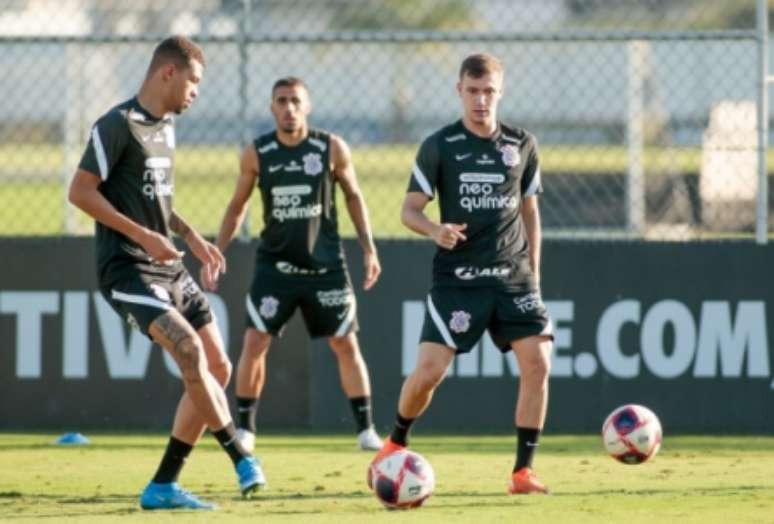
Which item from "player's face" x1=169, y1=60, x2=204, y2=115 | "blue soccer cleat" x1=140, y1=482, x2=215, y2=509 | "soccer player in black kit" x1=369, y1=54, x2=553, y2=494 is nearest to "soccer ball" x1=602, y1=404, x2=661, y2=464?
"soccer player in black kit" x1=369, y1=54, x2=553, y2=494

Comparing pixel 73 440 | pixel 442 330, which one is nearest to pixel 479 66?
pixel 442 330

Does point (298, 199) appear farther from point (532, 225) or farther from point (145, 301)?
point (145, 301)

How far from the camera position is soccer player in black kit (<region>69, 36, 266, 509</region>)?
337 inches

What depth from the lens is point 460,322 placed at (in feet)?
30.1

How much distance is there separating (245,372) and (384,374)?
1349 millimetres

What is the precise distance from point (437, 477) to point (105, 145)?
2.75 meters

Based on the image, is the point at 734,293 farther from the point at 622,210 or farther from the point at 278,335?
the point at 622,210

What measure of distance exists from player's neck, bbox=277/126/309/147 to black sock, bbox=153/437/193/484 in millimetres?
3055

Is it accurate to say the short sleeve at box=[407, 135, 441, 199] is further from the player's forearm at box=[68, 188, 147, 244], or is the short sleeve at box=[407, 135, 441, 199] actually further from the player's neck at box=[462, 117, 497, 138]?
the player's forearm at box=[68, 188, 147, 244]

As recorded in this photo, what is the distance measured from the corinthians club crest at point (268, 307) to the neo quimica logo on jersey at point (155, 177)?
267cm

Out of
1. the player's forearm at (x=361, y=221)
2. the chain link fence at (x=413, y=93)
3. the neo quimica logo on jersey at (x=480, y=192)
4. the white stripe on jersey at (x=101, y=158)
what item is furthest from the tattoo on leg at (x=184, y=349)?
the chain link fence at (x=413, y=93)

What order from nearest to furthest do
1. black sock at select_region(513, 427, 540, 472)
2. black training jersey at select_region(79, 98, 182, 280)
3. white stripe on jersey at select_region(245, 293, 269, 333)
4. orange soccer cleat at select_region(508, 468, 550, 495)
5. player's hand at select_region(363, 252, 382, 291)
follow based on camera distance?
black training jersey at select_region(79, 98, 182, 280) < orange soccer cleat at select_region(508, 468, 550, 495) < black sock at select_region(513, 427, 540, 472) < player's hand at select_region(363, 252, 382, 291) < white stripe on jersey at select_region(245, 293, 269, 333)

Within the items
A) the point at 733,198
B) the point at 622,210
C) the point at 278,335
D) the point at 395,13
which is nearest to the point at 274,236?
the point at 278,335

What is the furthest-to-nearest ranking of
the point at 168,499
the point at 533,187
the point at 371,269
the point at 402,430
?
the point at 371,269, the point at 533,187, the point at 402,430, the point at 168,499
